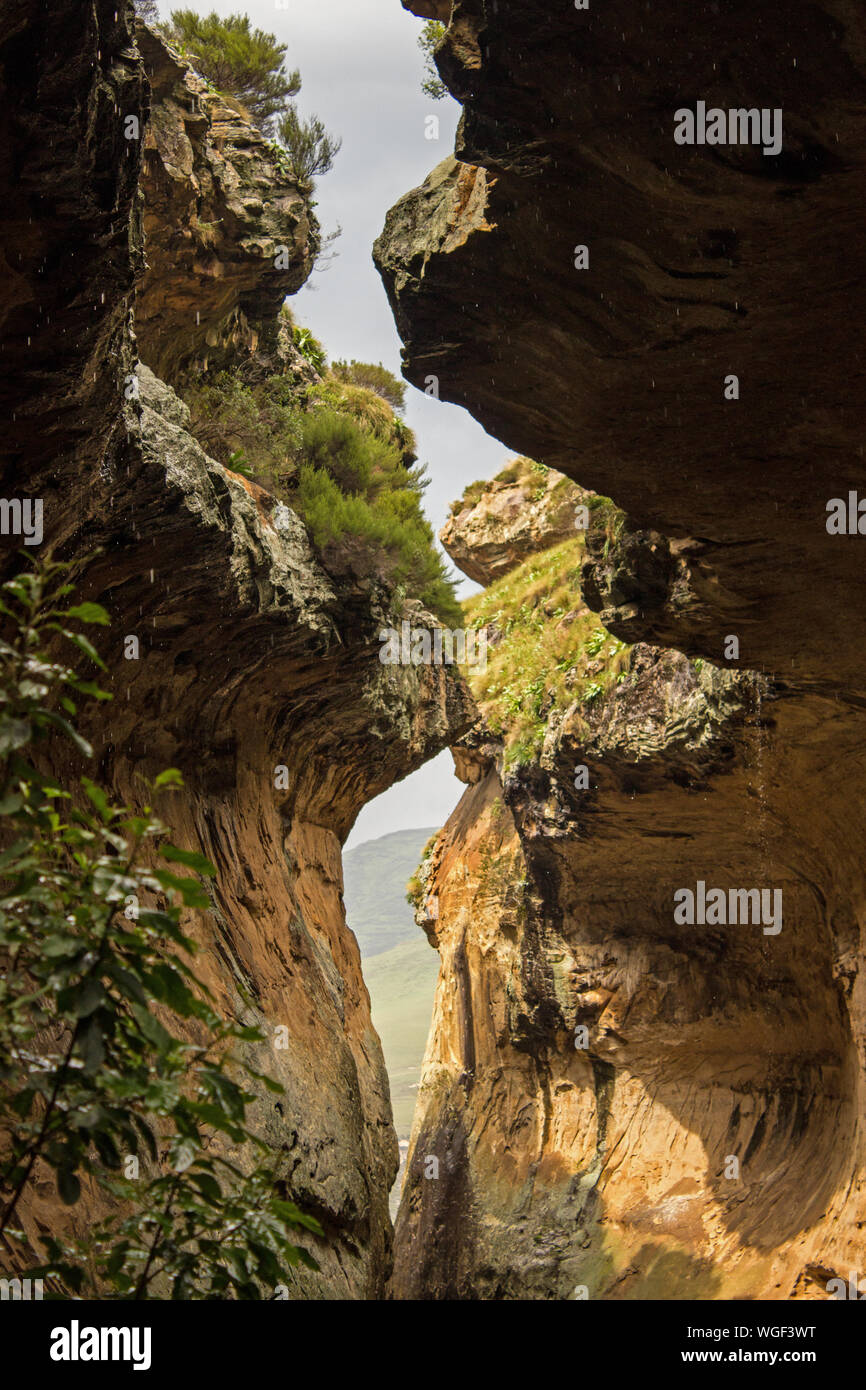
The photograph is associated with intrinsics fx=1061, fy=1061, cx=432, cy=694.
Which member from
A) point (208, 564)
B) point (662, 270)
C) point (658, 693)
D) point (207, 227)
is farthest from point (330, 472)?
point (662, 270)

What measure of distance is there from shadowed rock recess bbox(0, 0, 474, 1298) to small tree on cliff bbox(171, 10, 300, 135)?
1666mm

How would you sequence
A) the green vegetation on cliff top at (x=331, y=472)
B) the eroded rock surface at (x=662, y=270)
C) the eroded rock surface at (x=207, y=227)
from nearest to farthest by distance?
the eroded rock surface at (x=662, y=270)
the eroded rock surface at (x=207, y=227)
the green vegetation on cliff top at (x=331, y=472)

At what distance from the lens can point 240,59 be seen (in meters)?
14.2

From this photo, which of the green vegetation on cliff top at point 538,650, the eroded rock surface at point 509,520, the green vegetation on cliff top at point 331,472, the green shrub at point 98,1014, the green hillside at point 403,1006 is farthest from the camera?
the green hillside at point 403,1006

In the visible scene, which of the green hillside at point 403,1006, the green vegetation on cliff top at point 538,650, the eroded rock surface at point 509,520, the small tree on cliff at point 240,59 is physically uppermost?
the small tree on cliff at point 240,59

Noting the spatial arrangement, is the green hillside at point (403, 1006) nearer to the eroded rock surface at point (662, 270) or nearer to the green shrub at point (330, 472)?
the green shrub at point (330, 472)

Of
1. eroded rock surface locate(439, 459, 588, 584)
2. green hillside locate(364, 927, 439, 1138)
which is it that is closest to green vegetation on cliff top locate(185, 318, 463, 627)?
eroded rock surface locate(439, 459, 588, 584)

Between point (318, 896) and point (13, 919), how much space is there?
485 inches

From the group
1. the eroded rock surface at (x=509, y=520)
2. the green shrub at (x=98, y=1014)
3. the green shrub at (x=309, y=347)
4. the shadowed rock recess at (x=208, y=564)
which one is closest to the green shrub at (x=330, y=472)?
the shadowed rock recess at (x=208, y=564)

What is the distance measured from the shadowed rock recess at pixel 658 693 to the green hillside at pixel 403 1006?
6203 cm

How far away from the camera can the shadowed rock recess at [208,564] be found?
201 inches

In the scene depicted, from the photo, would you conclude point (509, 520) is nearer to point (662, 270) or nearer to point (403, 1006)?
point (662, 270)

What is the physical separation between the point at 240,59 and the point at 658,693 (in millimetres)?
10140

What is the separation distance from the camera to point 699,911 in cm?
1700
